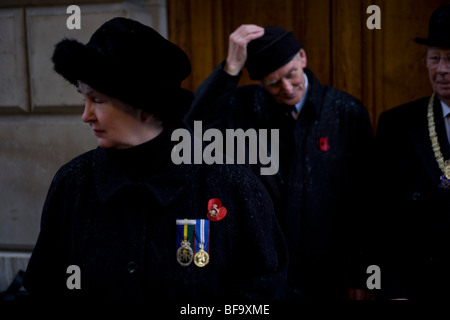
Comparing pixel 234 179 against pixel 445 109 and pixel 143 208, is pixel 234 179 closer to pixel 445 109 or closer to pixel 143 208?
pixel 143 208

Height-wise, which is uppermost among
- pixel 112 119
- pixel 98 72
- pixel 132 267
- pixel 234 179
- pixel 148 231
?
pixel 98 72

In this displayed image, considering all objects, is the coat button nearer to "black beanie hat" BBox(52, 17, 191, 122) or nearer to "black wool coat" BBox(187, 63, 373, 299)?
"black beanie hat" BBox(52, 17, 191, 122)

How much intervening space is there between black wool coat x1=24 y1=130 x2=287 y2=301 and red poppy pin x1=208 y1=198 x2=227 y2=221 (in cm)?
2

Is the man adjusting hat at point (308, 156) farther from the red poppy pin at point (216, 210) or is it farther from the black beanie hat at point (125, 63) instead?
the black beanie hat at point (125, 63)

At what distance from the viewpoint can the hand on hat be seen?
3.04 meters

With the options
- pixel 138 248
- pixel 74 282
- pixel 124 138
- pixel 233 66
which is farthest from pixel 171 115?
pixel 233 66

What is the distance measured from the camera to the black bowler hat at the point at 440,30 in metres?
2.63

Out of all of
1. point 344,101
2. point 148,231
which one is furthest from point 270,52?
point 148,231

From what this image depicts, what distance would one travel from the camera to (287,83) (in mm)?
3039

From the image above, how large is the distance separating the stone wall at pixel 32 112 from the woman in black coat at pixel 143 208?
1.99 m

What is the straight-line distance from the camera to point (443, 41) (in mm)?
2627

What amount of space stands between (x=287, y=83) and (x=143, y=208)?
1.27 m

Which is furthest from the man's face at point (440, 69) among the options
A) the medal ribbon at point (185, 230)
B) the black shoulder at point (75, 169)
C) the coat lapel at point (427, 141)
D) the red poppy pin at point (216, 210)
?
the black shoulder at point (75, 169)
